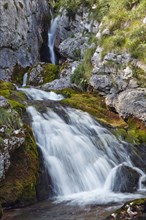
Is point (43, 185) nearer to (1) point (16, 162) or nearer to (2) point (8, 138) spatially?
(1) point (16, 162)

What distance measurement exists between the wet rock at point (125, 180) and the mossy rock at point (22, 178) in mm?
2381

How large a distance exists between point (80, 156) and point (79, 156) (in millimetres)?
36

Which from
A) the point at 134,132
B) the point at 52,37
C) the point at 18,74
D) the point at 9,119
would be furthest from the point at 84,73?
the point at 52,37

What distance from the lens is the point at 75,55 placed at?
76.3 ft

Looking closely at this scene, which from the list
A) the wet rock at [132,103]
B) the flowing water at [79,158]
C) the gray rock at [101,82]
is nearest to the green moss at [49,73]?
the gray rock at [101,82]

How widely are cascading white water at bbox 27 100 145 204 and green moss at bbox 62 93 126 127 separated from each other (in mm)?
1067

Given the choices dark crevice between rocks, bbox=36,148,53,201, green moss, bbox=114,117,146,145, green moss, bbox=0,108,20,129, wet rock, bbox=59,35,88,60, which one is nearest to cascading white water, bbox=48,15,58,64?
wet rock, bbox=59,35,88,60

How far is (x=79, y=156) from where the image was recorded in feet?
33.6

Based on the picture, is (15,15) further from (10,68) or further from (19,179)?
(19,179)

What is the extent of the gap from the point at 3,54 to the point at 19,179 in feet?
51.4

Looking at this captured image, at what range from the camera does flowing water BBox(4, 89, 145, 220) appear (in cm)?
871

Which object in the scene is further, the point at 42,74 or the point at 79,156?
the point at 42,74

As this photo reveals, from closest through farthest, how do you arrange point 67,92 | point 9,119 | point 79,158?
A: point 9,119 < point 79,158 < point 67,92

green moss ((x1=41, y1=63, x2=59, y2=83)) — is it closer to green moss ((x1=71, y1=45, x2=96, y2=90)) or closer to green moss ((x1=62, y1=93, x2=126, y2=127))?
green moss ((x1=71, y1=45, x2=96, y2=90))
